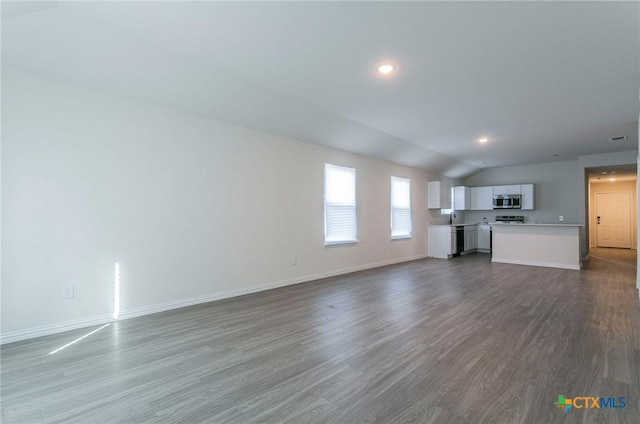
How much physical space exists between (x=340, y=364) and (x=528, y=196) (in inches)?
351

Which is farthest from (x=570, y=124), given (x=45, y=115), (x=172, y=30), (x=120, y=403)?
(x=45, y=115)

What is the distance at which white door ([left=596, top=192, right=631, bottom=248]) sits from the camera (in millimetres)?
10695

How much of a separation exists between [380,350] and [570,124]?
5.22 metres

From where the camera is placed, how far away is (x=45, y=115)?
3.02 meters

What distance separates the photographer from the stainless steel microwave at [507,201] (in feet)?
29.3

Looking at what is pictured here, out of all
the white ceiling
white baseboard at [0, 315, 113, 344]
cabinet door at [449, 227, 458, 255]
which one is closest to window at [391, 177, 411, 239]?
cabinet door at [449, 227, 458, 255]

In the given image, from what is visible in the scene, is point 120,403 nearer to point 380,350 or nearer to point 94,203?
point 380,350

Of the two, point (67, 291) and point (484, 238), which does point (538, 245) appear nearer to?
point (484, 238)

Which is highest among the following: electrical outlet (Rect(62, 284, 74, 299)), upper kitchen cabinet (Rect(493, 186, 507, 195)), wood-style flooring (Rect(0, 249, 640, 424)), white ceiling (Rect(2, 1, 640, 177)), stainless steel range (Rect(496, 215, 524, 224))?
white ceiling (Rect(2, 1, 640, 177))

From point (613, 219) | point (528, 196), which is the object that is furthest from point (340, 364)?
point (613, 219)

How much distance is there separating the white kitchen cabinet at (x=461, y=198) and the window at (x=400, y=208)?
8.77 ft

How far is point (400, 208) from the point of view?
771cm

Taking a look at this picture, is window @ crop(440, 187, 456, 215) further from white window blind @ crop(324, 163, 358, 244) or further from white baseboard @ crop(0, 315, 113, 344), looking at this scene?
white baseboard @ crop(0, 315, 113, 344)

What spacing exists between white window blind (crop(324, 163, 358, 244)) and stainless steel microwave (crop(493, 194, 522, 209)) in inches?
219
